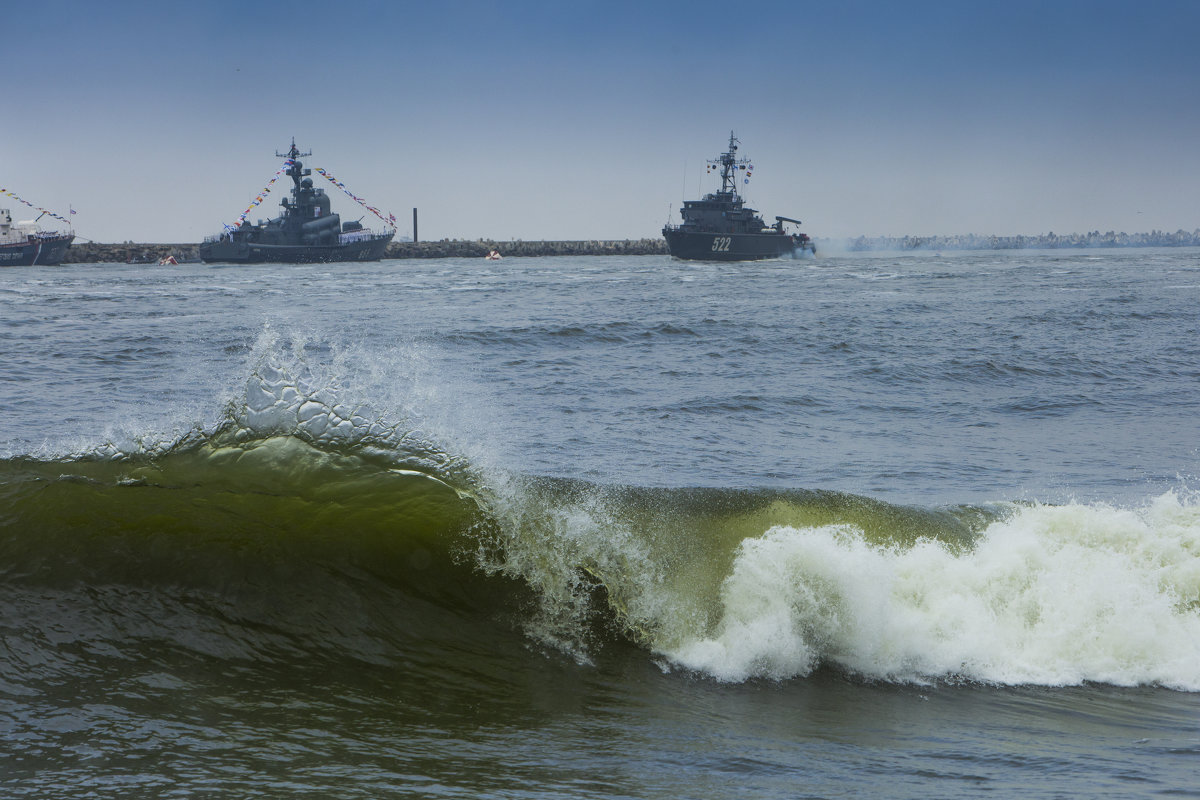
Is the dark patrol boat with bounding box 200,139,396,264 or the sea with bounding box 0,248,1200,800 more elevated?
the dark patrol boat with bounding box 200,139,396,264

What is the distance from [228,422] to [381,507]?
1476 mm

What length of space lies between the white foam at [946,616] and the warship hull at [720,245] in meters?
73.4

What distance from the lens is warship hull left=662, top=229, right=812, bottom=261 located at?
77812 mm


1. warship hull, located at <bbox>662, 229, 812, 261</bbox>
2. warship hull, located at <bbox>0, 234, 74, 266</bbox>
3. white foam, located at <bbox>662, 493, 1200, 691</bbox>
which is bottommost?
white foam, located at <bbox>662, 493, 1200, 691</bbox>

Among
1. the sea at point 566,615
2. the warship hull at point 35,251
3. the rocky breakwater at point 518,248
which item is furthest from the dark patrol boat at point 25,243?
the sea at point 566,615

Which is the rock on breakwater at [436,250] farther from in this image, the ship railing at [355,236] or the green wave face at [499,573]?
the green wave face at [499,573]

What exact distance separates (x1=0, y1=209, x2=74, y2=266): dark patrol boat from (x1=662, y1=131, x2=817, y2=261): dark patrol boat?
166 ft

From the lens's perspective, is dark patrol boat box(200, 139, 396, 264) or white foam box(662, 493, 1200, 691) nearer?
white foam box(662, 493, 1200, 691)

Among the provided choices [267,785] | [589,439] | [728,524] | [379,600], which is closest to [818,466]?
[589,439]

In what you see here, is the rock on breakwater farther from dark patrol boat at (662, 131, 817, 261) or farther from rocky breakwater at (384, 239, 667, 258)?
dark patrol boat at (662, 131, 817, 261)

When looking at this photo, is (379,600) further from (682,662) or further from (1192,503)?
(1192,503)

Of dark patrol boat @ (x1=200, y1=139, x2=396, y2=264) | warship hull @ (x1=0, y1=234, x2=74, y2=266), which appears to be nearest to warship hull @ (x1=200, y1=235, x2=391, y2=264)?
dark patrol boat @ (x1=200, y1=139, x2=396, y2=264)

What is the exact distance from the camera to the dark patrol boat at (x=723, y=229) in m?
78.1

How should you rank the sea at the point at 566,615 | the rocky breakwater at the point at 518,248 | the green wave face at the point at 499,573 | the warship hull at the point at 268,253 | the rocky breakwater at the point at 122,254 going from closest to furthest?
the sea at the point at 566,615 → the green wave face at the point at 499,573 → the warship hull at the point at 268,253 → the rocky breakwater at the point at 122,254 → the rocky breakwater at the point at 518,248
